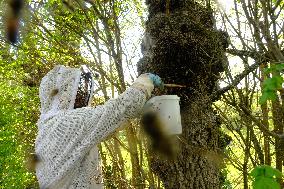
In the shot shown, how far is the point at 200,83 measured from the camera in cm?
246

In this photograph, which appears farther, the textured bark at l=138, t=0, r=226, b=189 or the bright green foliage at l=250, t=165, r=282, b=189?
the textured bark at l=138, t=0, r=226, b=189

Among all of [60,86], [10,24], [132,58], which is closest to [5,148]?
[132,58]

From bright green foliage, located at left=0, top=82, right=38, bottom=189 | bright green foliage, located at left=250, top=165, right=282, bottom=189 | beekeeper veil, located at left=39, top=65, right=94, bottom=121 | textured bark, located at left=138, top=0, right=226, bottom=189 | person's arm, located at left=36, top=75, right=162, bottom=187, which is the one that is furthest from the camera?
bright green foliage, located at left=0, top=82, right=38, bottom=189

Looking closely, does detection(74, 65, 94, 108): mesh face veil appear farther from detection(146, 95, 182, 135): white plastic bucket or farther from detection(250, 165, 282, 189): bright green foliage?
detection(250, 165, 282, 189): bright green foliage

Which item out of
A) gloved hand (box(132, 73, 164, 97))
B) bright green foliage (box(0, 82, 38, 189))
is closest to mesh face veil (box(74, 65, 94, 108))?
gloved hand (box(132, 73, 164, 97))

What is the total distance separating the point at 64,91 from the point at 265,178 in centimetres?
151

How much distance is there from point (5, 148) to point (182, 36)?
4992 millimetres

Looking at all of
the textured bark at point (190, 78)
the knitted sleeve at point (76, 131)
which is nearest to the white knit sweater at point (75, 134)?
the knitted sleeve at point (76, 131)

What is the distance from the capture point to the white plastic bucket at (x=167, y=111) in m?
2.01

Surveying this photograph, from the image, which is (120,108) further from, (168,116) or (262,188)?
(262,188)

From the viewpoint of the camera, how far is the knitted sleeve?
6.53 feet

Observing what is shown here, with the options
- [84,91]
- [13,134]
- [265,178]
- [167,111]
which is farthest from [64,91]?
[13,134]

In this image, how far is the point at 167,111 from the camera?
2010 mm

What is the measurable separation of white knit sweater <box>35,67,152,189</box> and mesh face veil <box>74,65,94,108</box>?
94mm
